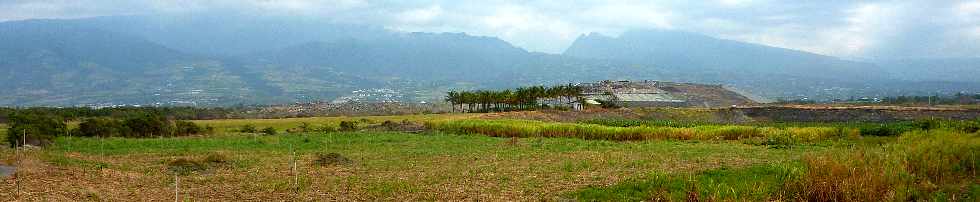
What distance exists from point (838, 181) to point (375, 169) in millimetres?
12177

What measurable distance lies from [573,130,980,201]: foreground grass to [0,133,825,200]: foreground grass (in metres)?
1.33

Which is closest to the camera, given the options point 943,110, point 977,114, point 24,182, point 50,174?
point 24,182

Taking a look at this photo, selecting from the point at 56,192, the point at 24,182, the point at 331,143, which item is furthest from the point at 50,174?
the point at 331,143

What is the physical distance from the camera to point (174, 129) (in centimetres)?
4291

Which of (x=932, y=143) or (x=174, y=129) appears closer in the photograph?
(x=932, y=143)

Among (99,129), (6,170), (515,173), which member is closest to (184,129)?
(99,129)

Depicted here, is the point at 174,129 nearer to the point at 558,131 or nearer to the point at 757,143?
the point at 558,131

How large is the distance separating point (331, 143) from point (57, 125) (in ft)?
59.4

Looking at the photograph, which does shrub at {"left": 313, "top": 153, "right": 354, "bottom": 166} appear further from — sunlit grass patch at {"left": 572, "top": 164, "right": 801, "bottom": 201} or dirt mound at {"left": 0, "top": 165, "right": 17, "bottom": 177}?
sunlit grass patch at {"left": 572, "top": 164, "right": 801, "bottom": 201}

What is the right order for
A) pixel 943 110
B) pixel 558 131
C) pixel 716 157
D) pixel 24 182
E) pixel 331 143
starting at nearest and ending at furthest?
pixel 24 182, pixel 716 157, pixel 331 143, pixel 558 131, pixel 943 110

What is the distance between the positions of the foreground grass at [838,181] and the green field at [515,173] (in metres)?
0.03

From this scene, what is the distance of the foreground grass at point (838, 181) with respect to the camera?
41.7 ft

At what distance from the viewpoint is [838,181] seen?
1279cm

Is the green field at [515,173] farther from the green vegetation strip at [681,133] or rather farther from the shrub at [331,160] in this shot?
the green vegetation strip at [681,133]
